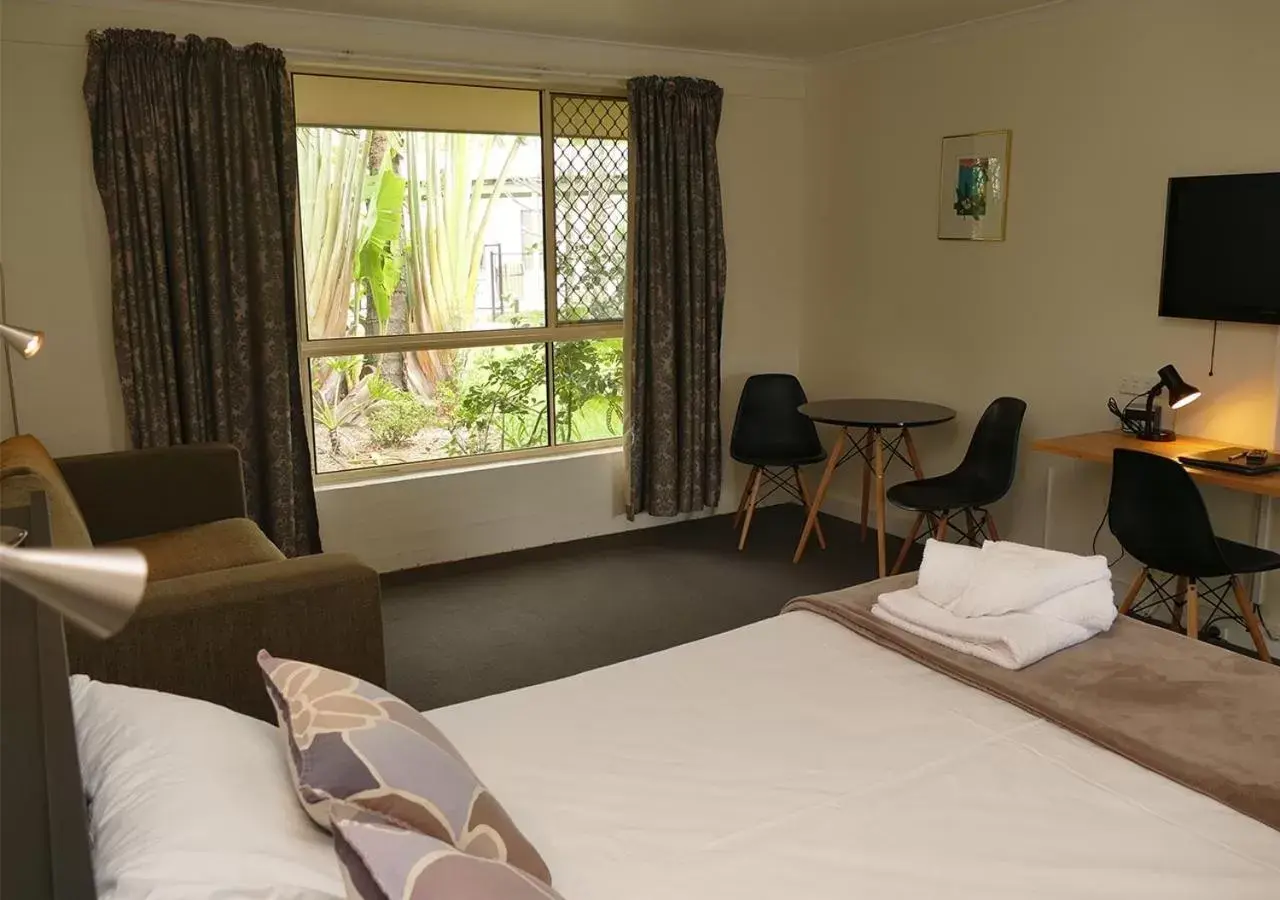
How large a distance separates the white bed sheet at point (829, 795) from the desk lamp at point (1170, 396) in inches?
80.4

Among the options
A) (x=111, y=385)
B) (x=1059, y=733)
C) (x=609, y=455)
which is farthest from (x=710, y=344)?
(x=1059, y=733)

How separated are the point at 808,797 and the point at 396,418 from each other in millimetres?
3401

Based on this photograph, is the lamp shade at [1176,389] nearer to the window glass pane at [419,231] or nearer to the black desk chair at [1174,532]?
the black desk chair at [1174,532]

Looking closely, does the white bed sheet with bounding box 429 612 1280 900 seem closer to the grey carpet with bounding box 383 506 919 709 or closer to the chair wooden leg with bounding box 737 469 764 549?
the grey carpet with bounding box 383 506 919 709

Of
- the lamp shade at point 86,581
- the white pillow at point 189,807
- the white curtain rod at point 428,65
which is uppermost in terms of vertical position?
the white curtain rod at point 428,65

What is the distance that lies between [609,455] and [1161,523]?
2669mm

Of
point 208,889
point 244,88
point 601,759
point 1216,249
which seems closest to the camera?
point 208,889

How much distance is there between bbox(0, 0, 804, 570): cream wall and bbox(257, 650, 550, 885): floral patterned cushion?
2.92 metres

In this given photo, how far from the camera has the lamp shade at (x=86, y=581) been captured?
0.68m

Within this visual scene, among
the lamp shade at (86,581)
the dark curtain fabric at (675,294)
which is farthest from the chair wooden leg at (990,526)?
the lamp shade at (86,581)

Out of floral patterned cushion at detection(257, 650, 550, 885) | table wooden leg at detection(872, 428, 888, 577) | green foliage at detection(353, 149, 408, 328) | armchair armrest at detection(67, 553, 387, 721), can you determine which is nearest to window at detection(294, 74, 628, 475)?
green foliage at detection(353, 149, 408, 328)

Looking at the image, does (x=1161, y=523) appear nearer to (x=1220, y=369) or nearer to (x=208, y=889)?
(x=1220, y=369)

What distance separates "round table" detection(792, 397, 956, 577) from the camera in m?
4.50

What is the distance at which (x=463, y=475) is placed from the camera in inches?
189
